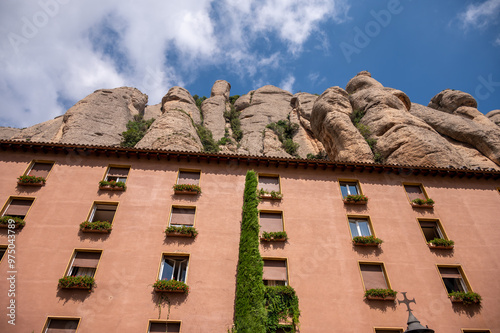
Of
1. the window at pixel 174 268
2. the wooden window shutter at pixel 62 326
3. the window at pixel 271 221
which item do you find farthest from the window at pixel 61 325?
the window at pixel 271 221

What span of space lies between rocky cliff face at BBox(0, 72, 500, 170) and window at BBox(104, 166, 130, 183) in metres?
14.1

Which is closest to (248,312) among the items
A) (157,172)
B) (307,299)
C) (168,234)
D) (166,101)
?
(307,299)

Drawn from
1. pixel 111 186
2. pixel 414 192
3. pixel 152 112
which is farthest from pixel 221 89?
pixel 414 192

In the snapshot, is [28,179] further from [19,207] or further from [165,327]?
[165,327]

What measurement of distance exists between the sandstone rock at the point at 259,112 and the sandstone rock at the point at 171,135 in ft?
37.8

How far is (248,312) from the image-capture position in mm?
12875

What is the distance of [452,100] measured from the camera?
1793 inches

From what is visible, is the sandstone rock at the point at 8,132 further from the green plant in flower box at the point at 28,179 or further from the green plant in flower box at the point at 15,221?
the green plant in flower box at the point at 15,221

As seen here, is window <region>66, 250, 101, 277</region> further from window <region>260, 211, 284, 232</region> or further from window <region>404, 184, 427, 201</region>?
window <region>404, 184, 427, 201</region>

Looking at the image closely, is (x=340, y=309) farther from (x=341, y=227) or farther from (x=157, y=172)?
(x=157, y=172)

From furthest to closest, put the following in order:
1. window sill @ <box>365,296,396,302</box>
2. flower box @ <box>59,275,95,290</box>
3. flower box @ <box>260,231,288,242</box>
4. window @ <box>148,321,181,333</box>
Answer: flower box @ <box>260,231,288,242</box> → window sill @ <box>365,296,396,302</box> → flower box @ <box>59,275,95,290</box> → window @ <box>148,321,181,333</box>

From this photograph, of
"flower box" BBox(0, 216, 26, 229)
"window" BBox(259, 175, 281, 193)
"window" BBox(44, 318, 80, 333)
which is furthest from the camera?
"window" BBox(259, 175, 281, 193)

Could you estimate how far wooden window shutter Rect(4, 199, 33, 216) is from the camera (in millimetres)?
15797

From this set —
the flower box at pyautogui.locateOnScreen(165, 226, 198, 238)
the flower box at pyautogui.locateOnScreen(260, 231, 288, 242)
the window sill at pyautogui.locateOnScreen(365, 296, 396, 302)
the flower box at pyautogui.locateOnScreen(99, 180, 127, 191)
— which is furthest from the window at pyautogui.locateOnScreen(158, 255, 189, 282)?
the window sill at pyautogui.locateOnScreen(365, 296, 396, 302)
